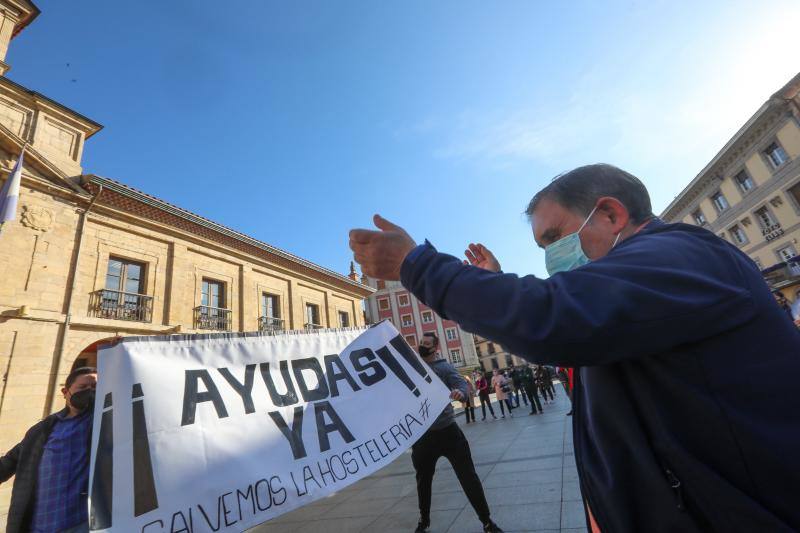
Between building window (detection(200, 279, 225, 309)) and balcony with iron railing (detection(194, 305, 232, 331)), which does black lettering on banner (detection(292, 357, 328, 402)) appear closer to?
balcony with iron railing (detection(194, 305, 232, 331))

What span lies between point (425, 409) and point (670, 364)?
117 inches

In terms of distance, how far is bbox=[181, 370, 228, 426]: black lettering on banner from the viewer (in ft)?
Answer: 8.48

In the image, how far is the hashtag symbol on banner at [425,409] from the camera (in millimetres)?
3497

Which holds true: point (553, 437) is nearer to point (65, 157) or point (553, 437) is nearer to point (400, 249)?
point (400, 249)

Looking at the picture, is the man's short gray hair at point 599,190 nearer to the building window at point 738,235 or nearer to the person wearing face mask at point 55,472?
the person wearing face mask at point 55,472

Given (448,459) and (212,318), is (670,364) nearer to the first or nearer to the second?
(448,459)

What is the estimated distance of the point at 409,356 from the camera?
3996mm

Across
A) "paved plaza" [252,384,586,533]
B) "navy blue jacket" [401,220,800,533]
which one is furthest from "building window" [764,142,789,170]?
"navy blue jacket" [401,220,800,533]

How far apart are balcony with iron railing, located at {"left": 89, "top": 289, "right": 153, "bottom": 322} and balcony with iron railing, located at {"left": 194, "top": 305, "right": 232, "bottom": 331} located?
174 cm

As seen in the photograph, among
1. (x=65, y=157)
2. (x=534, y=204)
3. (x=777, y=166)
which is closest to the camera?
(x=534, y=204)

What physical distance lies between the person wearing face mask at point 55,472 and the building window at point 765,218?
31.7 m

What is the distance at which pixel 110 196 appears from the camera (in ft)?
42.8

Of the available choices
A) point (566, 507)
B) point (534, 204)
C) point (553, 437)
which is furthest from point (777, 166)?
point (534, 204)

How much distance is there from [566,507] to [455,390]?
5.20 ft
